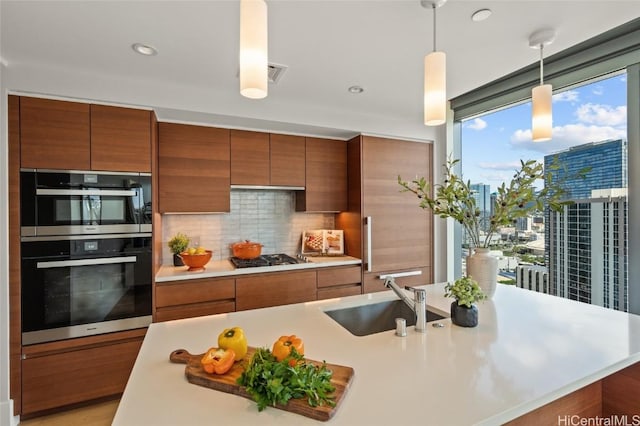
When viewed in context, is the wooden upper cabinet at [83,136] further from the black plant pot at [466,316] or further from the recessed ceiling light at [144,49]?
the black plant pot at [466,316]

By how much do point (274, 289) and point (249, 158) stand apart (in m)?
1.23

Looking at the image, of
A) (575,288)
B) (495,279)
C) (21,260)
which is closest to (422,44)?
(495,279)

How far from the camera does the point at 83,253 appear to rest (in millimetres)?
2195

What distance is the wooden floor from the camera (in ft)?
6.91

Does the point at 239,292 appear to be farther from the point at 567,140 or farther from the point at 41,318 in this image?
the point at 567,140

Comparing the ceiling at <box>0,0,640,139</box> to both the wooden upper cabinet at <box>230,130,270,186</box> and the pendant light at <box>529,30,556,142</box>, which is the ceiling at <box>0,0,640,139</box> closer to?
the wooden upper cabinet at <box>230,130,270,186</box>

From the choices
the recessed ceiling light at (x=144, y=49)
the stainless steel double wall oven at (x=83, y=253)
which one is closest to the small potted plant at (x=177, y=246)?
the stainless steel double wall oven at (x=83, y=253)

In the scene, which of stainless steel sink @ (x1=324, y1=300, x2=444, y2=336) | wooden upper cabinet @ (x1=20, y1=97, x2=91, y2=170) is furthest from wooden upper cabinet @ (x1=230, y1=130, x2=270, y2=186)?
stainless steel sink @ (x1=324, y1=300, x2=444, y2=336)

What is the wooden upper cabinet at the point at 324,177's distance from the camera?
3.19m

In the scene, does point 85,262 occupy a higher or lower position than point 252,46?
lower

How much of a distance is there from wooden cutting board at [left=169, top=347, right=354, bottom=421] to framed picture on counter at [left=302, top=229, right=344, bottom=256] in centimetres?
220

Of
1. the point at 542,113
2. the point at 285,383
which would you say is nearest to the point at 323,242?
the point at 542,113

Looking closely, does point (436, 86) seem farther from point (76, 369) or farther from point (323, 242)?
point (76, 369)

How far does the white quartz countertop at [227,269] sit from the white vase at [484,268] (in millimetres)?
1386
